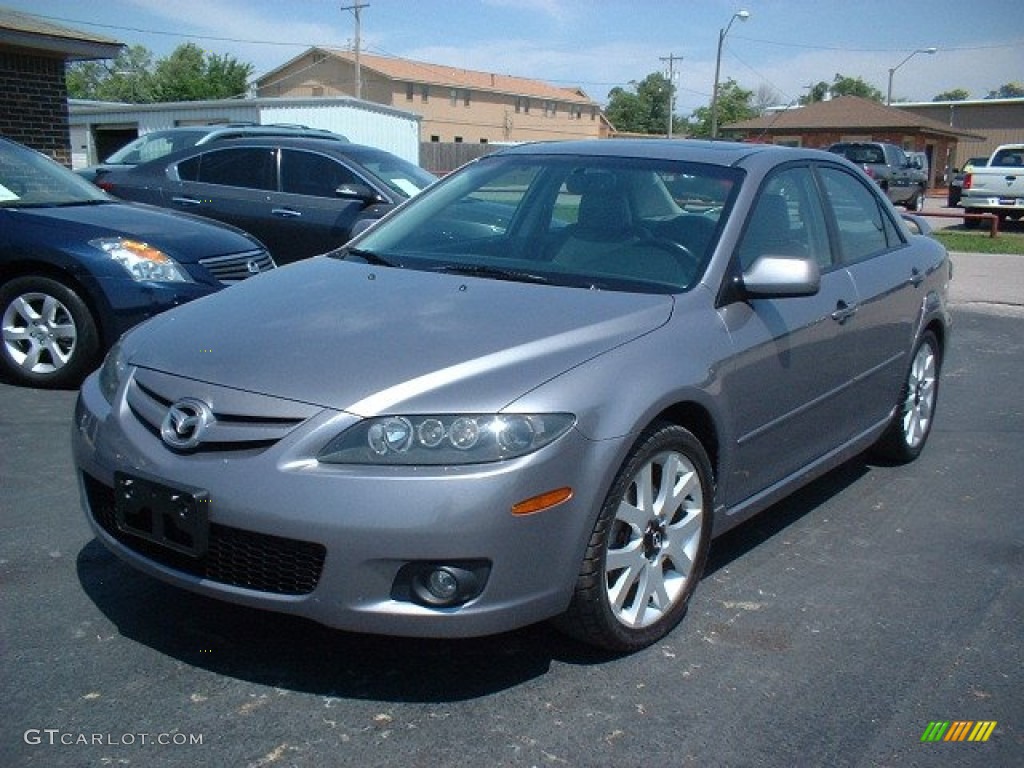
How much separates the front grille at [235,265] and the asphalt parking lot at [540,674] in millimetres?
2311

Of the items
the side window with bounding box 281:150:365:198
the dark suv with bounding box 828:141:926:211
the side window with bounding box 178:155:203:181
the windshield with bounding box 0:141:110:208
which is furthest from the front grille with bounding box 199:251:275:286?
the dark suv with bounding box 828:141:926:211

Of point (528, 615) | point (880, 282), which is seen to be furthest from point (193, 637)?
point (880, 282)

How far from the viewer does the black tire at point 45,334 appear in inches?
244

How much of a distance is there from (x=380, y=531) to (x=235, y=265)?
4321mm

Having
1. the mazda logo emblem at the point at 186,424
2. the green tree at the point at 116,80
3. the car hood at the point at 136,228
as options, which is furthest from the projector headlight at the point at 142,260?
the green tree at the point at 116,80

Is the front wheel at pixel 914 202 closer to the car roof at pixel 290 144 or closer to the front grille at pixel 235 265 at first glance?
the car roof at pixel 290 144

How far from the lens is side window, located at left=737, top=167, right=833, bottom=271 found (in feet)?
13.2

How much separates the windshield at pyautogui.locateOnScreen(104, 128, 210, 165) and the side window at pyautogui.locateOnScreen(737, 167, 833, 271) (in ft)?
33.6

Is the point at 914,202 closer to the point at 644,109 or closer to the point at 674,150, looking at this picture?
the point at 674,150

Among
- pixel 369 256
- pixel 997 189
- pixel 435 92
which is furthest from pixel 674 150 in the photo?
pixel 435 92

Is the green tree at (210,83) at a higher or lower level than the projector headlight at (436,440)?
higher

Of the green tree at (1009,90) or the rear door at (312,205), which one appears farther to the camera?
the green tree at (1009,90)

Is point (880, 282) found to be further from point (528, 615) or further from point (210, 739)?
point (210, 739)

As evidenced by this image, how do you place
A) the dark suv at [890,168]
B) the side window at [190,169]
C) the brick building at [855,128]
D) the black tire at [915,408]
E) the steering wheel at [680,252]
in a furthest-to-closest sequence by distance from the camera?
the brick building at [855,128] → the dark suv at [890,168] → the side window at [190,169] → the black tire at [915,408] → the steering wheel at [680,252]
